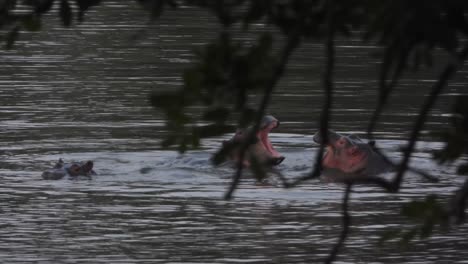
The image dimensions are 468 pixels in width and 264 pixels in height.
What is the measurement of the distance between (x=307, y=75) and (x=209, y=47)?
45.3 feet

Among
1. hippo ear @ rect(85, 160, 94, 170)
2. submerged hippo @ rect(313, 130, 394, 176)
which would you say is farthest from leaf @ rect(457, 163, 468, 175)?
submerged hippo @ rect(313, 130, 394, 176)

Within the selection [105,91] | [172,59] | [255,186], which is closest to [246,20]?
[255,186]

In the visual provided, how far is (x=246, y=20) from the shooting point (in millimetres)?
3332

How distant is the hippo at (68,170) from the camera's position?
10.5 meters

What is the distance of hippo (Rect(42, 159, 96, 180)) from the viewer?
10.5 m

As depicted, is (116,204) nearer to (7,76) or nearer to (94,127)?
(94,127)

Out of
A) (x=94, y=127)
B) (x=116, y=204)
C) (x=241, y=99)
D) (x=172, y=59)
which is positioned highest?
(x=241, y=99)

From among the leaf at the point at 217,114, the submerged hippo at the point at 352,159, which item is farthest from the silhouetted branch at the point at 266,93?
the submerged hippo at the point at 352,159

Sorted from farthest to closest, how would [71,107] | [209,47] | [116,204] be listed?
[71,107], [116,204], [209,47]

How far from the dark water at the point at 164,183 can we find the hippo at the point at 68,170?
0.21 ft

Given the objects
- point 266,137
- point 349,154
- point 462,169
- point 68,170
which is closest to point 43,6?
point 462,169

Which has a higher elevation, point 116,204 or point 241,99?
point 241,99

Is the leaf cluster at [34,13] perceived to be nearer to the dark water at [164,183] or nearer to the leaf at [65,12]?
the leaf at [65,12]

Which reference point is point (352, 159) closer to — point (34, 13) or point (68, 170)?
point (68, 170)
